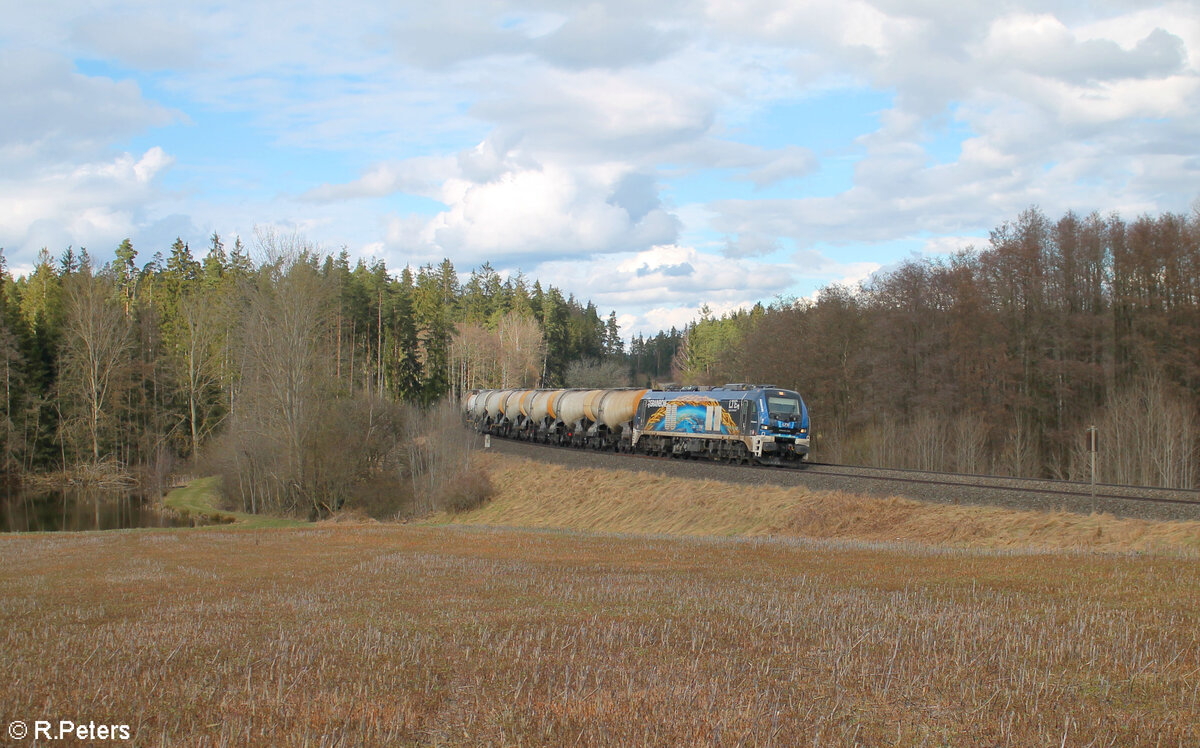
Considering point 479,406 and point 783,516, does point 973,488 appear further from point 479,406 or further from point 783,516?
point 479,406

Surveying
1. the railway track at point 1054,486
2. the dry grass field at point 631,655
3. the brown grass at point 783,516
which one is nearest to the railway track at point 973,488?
the railway track at point 1054,486

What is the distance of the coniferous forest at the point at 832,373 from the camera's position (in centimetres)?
4228

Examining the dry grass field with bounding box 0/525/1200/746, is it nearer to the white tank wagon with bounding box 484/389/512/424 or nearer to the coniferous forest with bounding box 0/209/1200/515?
the coniferous forest with bounding box 0/209/1200/515

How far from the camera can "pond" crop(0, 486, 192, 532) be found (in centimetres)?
4741

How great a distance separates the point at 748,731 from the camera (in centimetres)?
595

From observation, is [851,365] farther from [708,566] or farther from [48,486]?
[48,486]

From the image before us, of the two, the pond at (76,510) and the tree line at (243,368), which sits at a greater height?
the tree line at (243,368)

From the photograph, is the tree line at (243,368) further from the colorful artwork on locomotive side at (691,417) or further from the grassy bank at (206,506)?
the colorful artwork on locomotive side at (691,417)

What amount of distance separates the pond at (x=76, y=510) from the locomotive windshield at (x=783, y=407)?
33.0m

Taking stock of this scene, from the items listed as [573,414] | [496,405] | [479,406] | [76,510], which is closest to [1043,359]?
[573,414]

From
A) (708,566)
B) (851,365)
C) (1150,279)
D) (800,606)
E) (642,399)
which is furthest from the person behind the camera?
(851,365)

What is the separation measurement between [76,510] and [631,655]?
186 ft

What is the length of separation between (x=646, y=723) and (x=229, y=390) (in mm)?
75783

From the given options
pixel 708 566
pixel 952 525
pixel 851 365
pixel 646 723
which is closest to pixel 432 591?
pixel 708 566
